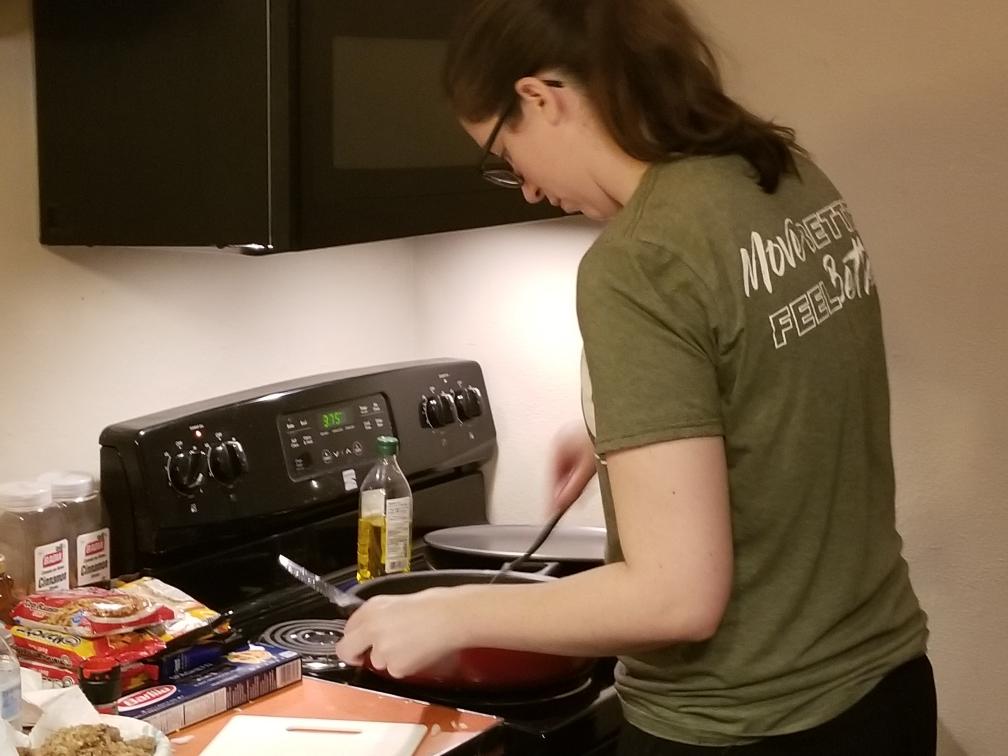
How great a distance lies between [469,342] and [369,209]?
0.74 m

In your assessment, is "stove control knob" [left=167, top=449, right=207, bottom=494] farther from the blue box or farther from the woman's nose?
the woman's nose

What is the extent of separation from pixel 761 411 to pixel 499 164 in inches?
15.4

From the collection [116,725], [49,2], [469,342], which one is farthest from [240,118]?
[469,342]

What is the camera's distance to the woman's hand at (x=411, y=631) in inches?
43.3

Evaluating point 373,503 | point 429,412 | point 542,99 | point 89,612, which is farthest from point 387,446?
point 542,99

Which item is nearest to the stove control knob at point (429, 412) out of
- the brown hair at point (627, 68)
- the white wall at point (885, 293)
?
the white wall at point (885, 293)

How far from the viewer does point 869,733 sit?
3.69ft

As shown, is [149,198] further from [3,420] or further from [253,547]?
[253,547]

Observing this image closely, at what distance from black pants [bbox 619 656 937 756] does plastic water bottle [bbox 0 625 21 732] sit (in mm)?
557

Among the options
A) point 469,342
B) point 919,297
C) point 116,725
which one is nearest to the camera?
point 116,725

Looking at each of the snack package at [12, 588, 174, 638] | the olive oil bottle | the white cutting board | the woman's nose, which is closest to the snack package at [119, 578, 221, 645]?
the snack package at [12, 588, 174, 638]

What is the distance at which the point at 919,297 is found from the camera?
1685 millimetres

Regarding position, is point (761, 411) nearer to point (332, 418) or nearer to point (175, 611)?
point (175, 611)

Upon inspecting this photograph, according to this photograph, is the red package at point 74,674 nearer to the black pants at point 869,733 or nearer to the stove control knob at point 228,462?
the stove control knob at point 228,462
